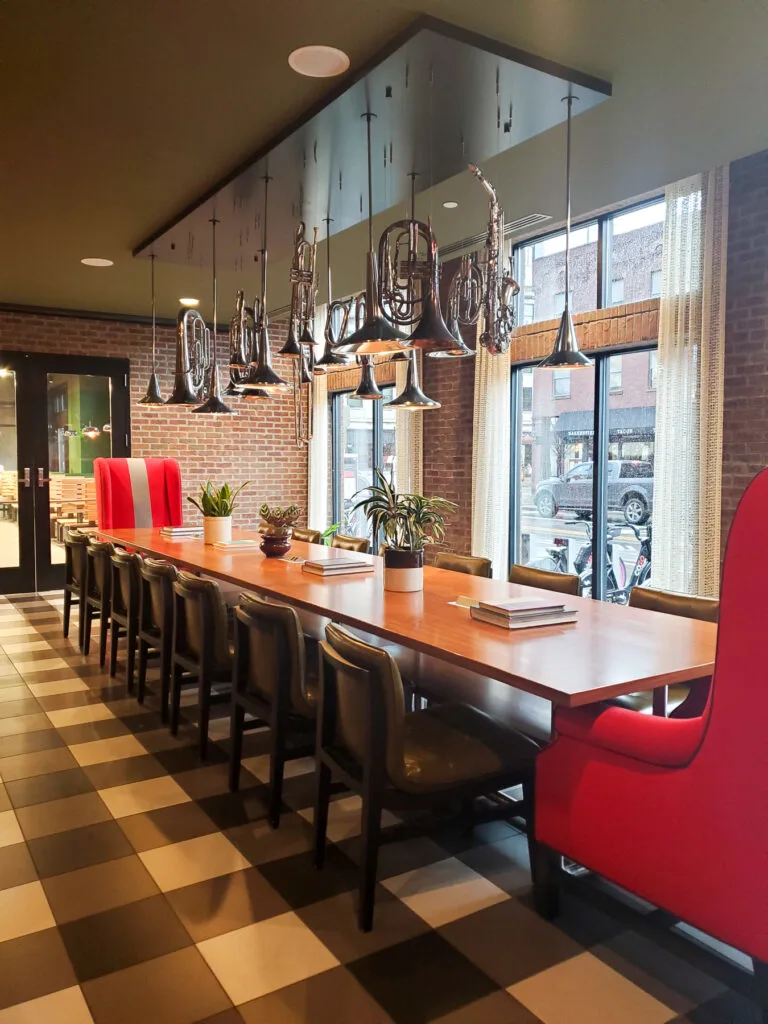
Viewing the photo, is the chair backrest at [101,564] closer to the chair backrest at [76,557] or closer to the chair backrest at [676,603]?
the chair backrest at [76,557]

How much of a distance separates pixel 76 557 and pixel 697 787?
16.7ft

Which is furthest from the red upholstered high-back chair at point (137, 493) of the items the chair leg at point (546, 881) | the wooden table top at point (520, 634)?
the chair leg at point (546, 881)

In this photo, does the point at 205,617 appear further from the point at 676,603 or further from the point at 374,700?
the point at 676,603

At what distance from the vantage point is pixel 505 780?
7.68 ft

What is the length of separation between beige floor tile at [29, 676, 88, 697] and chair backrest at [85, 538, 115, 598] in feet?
1.95

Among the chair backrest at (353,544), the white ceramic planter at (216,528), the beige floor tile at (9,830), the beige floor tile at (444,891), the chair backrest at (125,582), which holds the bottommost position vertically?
the beige floor tile at (9,830)

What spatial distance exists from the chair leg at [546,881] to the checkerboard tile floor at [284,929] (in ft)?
0.13

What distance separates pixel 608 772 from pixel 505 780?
1.28ft

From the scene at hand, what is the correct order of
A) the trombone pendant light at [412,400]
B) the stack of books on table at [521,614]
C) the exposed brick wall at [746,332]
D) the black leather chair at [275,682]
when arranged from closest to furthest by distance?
the stack of books on table at [521,614], the black leather chair at [275,682], the trombone pendant light at [412,400], the exposed brick wall at [746,332]

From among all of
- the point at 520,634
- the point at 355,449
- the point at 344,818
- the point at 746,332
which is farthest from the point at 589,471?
the point at 355,449

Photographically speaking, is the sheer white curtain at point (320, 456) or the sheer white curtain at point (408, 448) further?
the sheer white curtain at point (320, 456)

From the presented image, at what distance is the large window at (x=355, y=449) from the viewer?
8.63 metres

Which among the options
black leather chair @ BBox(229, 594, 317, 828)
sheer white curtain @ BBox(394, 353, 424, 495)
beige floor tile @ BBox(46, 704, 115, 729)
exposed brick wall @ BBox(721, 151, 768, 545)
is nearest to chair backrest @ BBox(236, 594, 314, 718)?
black leather chair @ BBox(229, 594, 317, 828)

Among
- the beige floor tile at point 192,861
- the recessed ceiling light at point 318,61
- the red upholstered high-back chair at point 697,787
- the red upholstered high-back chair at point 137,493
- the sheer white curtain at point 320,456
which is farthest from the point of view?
the sheer white curtain at point 320,456
